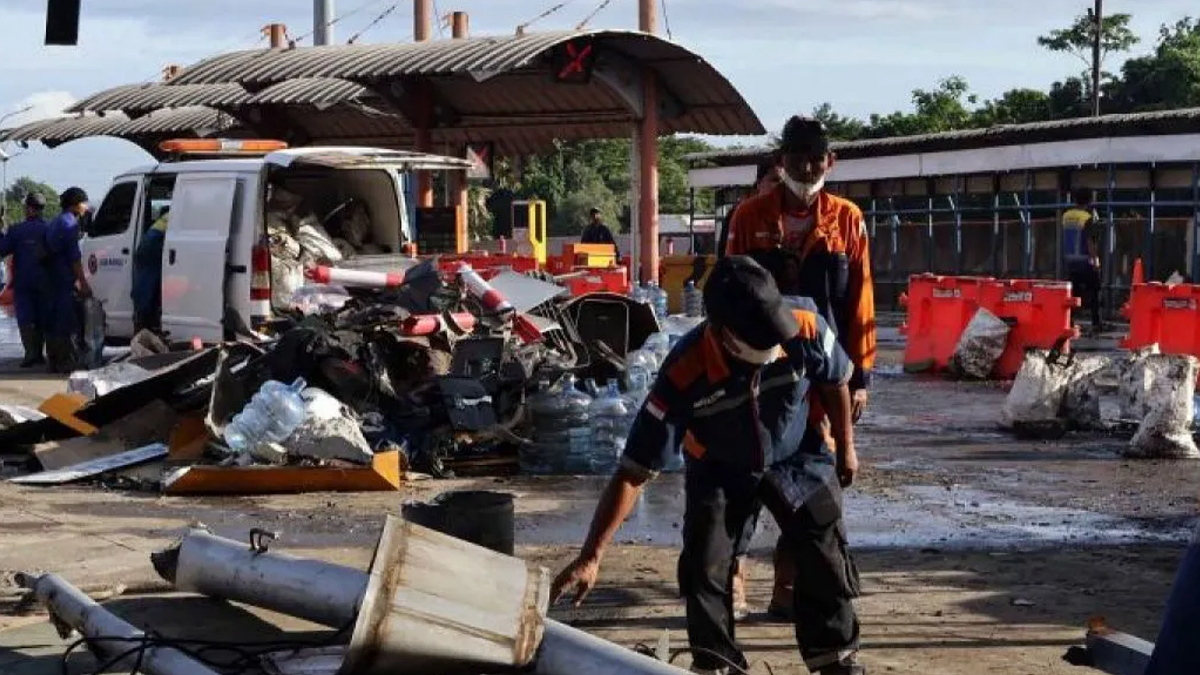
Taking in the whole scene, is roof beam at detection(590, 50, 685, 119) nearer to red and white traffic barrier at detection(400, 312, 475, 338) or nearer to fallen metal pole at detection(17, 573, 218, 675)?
red and white traffic barrier at detection(400, 312, 475, 338)

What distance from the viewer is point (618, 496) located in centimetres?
539

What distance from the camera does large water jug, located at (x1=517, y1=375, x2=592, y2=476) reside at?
1115cm

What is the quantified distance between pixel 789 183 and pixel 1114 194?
23997 millimetres

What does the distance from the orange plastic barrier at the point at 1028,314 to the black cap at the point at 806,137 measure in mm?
11210

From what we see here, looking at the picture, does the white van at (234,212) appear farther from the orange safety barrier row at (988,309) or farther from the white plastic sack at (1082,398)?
the orange safety barrier row at (988,309)

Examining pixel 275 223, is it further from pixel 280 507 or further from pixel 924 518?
pixel 924 518

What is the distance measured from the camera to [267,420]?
34.3ft

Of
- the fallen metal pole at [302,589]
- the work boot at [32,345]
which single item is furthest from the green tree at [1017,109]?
the fallen metal pole at [302,589]

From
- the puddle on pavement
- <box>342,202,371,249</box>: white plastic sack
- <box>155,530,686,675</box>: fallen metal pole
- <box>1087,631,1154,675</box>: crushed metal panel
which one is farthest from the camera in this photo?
<box>342,202,371,249</box>: white plastic sack

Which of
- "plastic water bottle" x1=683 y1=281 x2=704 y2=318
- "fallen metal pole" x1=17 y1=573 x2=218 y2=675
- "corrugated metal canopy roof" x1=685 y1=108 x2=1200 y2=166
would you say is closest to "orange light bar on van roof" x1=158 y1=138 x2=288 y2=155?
"plastic water bottle" x1=683 y1=281 x2=704 y2=318

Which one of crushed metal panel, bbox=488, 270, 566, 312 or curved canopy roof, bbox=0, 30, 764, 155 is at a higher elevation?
curved canopy roof, bbox=0, 30, 764, 155

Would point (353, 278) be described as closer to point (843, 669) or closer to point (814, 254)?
point (814, 254)

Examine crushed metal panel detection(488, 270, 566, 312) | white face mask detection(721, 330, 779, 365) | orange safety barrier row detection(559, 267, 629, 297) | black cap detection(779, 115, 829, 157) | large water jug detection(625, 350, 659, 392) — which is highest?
black cap detection(779, 115, 829, 157)

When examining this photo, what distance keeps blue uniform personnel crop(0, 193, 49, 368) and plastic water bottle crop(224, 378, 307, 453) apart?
8.22m
